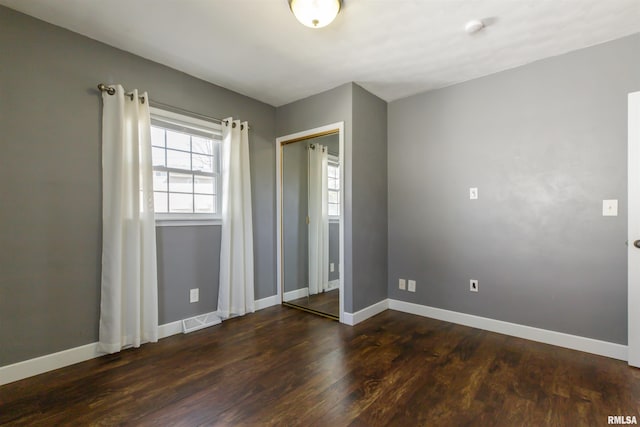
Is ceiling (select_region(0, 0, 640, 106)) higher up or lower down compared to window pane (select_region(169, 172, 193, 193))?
higher up

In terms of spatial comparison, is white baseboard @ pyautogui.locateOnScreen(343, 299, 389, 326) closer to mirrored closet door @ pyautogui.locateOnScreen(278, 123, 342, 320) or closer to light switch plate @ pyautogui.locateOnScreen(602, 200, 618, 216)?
mirrored closet door @ pyautogui.locateOnScreen(278, 123, 342, 320)

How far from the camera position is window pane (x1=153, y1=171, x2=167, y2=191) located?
9.32 feet

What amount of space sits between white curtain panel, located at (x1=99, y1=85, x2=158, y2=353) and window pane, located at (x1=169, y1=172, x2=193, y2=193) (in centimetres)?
32

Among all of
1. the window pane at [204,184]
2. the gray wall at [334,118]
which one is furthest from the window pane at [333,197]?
the window pane at [204,184]

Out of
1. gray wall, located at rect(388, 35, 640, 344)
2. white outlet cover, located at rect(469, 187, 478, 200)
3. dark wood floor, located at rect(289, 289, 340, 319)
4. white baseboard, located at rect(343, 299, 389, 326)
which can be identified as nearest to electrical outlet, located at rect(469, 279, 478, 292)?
gray wall, located at rect(388, 35, 640, 344)

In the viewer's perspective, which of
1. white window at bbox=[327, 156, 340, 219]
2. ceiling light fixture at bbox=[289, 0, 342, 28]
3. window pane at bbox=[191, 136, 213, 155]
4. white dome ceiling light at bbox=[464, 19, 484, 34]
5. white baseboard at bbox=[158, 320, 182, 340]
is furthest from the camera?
white window at bbox=[327, 156, 340, 219]

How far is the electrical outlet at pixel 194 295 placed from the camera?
119 inches

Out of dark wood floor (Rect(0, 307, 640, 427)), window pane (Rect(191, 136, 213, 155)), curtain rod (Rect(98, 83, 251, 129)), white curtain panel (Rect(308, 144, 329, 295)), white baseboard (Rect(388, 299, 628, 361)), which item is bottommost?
dark wood floor (Rect(0, 307, 640, 427))

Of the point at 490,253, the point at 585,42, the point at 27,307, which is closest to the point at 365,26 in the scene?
the point at 585,42

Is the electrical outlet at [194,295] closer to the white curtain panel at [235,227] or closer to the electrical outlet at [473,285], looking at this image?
the white curtain panel at [235,227]

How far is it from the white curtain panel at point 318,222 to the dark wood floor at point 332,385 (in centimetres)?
102

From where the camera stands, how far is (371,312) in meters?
3.38

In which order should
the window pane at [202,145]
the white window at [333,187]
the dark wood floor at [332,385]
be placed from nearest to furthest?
the dark wood floor at [332,385] < the window pane at [202,145] < the white window at [333,187]

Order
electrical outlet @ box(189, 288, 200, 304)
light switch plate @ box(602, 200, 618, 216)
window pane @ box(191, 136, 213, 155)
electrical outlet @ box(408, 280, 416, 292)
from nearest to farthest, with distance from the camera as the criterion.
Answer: light switch plate @ box(602, 200, 618, 216), electrical outlet @ box(189, 288, 200, 304), window pane @ box(191, 136, 213, 155), electrical outlet @ box(408, 280, 416, 292)
